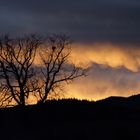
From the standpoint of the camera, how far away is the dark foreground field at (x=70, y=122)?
35.1 metres

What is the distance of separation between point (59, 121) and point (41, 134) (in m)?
2.29

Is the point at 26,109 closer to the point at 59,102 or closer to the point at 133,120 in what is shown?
the point at 59,102

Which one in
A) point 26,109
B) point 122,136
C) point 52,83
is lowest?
point 122,136

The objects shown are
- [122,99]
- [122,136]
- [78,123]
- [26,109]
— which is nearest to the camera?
[122,136]

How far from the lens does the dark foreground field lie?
35.1 m

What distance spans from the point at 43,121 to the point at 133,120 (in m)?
5.91

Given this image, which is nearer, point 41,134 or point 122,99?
point 41,134

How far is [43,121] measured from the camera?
38.2 meters

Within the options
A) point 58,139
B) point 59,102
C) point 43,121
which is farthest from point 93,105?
point 58,139

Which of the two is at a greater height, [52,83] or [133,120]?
[52,83]

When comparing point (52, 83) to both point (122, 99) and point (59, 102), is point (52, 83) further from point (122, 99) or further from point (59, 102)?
point (59, 102)

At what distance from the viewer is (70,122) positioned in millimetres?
37812

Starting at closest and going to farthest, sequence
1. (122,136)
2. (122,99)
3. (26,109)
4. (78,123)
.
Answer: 1. (122,136)
2. (78,123)
3. (26,109)
4. (122,99)

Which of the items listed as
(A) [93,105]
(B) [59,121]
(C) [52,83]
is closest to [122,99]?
(C) [52,83]
